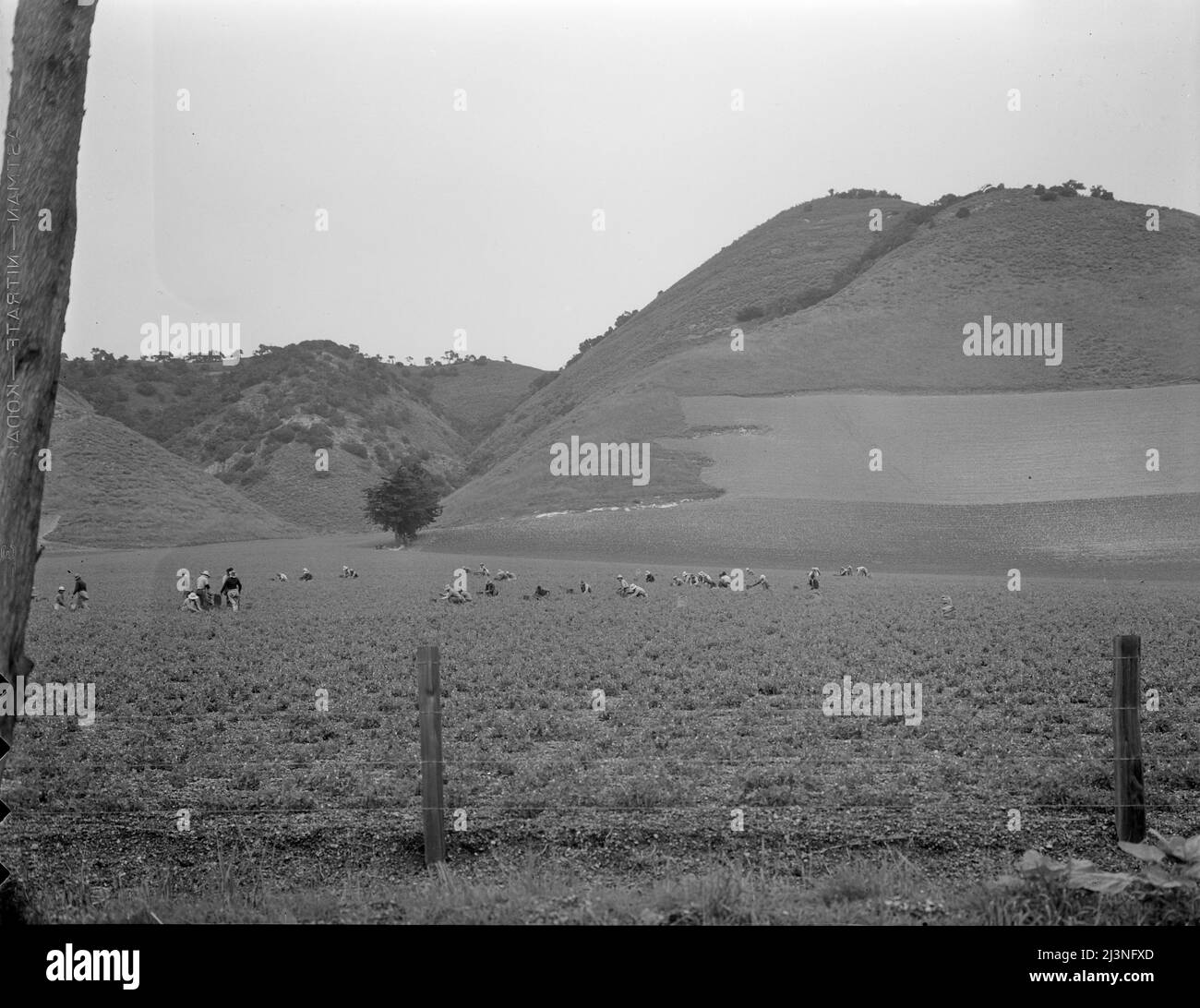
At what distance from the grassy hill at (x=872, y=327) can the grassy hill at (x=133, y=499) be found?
1.83 metres

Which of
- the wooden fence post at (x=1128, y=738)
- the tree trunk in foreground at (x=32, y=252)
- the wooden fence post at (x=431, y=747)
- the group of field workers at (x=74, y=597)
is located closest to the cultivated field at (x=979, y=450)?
the wooden fence post at (x=1128, y=738)

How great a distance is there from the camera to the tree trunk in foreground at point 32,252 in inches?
199

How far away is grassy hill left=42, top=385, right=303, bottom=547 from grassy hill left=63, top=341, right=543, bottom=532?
0.13 m

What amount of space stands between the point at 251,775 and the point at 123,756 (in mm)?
1321

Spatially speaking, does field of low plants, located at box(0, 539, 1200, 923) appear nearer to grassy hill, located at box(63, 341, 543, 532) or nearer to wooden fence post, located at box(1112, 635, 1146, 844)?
wooden fence post, located at box(1112, 635, 1146, 844)

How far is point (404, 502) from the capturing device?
28.5 feet

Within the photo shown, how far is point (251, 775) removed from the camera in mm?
6602

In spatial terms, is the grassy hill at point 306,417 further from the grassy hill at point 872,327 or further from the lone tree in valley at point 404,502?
the grassy hill at point 872,327

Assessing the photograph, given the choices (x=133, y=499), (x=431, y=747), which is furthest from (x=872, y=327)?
(x=431, y=747)

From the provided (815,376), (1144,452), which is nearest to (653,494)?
Result: (815,376)

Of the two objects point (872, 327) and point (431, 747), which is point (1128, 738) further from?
point (872, 327)

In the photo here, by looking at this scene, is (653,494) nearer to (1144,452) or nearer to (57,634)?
(1144,452)

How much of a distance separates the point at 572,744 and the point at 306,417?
3771mm

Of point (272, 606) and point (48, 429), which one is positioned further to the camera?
point (272, 606)
